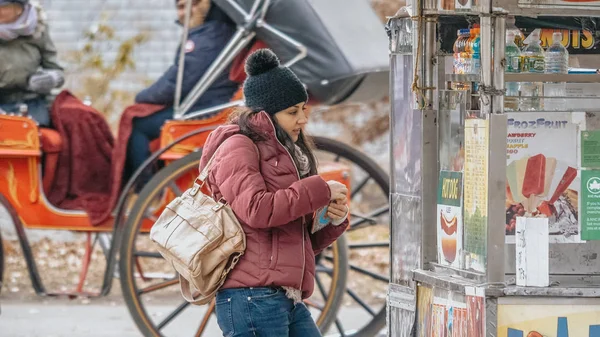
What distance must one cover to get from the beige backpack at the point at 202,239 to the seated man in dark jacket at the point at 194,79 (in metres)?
2.83

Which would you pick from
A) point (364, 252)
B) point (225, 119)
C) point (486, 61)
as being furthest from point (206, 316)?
point (364, 252)

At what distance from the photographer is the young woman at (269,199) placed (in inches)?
157

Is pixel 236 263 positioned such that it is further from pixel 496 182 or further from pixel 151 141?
pixel 151 141

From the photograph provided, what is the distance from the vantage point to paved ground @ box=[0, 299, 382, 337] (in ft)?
24.1

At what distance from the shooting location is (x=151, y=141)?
23.2ft

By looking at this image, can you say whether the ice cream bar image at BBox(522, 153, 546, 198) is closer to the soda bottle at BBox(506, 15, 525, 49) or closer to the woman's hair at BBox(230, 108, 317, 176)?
the soda bottle at BBox(506, 15, 525, 49)

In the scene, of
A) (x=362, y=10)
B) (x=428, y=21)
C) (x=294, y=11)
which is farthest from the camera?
(x=362, y=10)

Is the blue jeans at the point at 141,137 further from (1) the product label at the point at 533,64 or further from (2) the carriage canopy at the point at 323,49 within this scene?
(1) the product label at the point at 533,64

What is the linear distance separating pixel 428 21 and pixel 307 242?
Result: 3.20 ft

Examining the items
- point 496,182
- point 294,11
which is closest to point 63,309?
point 294,11

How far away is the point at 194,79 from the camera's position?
6949 millimetres

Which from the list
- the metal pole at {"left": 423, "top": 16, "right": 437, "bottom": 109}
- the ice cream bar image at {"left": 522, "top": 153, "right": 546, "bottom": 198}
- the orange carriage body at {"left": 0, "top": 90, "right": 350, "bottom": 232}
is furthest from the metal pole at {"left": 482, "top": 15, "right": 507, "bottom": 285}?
the orange carriage body at {"left": 0, "top": 90, "right": 350, "bottom": 232}

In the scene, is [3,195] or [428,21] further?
[3,195]

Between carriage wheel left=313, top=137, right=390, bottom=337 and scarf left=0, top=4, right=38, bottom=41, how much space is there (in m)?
1.93
